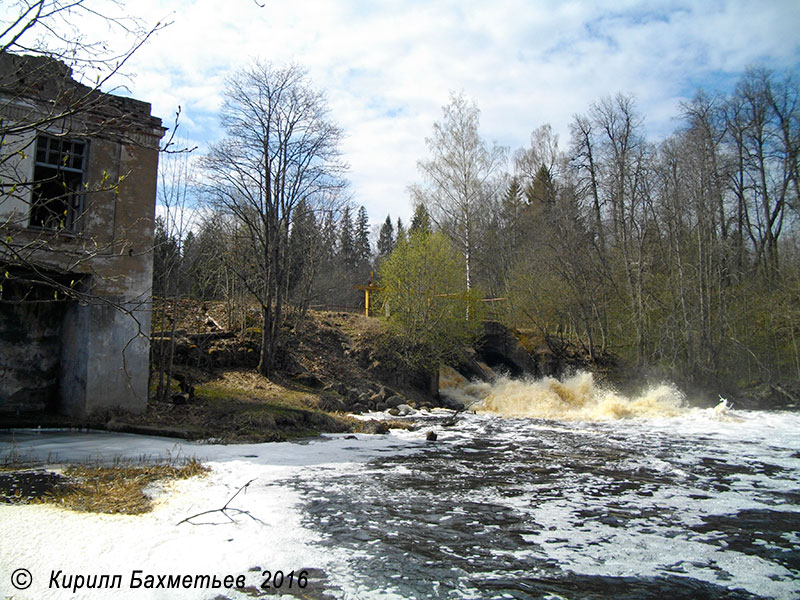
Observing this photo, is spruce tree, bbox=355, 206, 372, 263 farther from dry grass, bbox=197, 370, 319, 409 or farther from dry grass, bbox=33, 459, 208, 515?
dry grass, bbox=33, 459, 208, 515

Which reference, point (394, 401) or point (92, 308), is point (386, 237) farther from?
point (92, 308)

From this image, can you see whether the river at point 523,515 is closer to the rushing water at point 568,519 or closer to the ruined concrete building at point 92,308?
the rushing water at point 568,519

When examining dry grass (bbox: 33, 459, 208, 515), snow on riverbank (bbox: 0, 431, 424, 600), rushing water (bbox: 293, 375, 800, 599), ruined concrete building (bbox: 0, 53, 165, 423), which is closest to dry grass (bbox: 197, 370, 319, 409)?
ruined concrete building (bbox: 0, 53, 165, 423)

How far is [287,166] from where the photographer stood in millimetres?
19734

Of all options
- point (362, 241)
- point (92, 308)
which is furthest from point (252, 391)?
point (362, 241)

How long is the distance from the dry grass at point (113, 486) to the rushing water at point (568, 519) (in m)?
1.82

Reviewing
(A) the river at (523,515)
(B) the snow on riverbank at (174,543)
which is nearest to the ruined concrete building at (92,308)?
(A) the river at (523,515)

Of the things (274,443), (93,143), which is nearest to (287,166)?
(93,143)

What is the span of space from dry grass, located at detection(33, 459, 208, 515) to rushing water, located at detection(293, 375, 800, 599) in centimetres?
182

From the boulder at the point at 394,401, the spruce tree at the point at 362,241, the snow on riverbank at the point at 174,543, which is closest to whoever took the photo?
the snow on riverbank at the point at 174,543

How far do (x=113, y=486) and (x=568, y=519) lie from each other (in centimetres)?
559

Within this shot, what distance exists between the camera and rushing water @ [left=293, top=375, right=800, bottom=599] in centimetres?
478

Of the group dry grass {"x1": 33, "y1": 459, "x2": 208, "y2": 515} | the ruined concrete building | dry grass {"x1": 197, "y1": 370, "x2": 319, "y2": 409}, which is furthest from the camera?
dry grass {"x1": 197, "y1": 370, "x2": 319, "y2": 409}

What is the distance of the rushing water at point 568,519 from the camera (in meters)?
4.78
